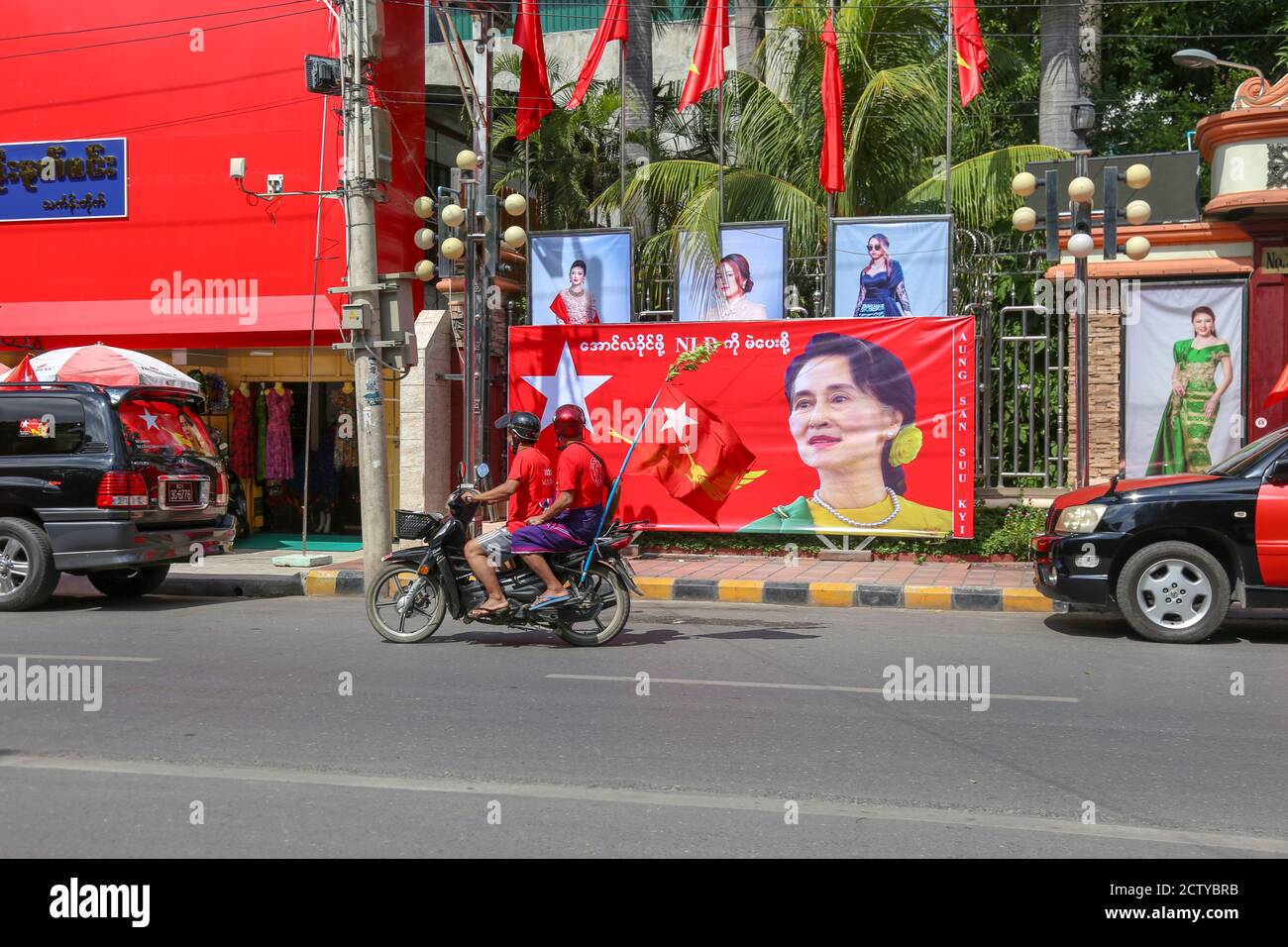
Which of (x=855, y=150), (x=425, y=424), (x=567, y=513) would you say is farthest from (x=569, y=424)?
(x=855, y=150)

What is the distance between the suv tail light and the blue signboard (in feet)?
25.0

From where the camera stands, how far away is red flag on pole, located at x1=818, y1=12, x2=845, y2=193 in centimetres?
1447

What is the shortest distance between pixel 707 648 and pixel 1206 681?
339cm

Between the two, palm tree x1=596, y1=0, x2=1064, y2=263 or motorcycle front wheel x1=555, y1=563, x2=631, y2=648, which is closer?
motorcycle front wheel x1=555, y1=563, x2=631, y2=648

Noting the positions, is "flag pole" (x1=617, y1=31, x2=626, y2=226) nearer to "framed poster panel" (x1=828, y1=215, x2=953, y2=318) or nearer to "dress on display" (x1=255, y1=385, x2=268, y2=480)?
"framed poster panel" (x1=828, y1=215, x2=953, y2=318)

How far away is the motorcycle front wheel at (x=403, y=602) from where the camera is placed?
9.01 meters

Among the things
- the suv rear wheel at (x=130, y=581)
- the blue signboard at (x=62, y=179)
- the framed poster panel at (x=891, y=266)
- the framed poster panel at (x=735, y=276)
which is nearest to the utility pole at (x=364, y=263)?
the suv rear wheel at (x=130, y=581)

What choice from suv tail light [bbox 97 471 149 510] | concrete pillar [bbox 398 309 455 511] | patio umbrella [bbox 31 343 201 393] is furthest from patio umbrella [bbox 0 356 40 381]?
concrete pillar [bbox 398 309 455 511]

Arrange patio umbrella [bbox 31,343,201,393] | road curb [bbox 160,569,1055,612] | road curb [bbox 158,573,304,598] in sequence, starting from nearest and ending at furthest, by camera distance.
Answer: road curb [bbox 160,569,1055,612] → road curb [bbox 158,573,304,598] → patio umbrella [bbox 31,343,201,393]

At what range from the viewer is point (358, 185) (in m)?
12.4

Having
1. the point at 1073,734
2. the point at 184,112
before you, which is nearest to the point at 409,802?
the point at 1073,734

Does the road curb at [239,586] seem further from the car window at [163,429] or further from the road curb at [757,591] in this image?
the car window at [163,429]

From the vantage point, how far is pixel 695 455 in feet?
47.3

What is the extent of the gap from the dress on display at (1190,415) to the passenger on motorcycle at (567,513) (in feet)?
27.9
